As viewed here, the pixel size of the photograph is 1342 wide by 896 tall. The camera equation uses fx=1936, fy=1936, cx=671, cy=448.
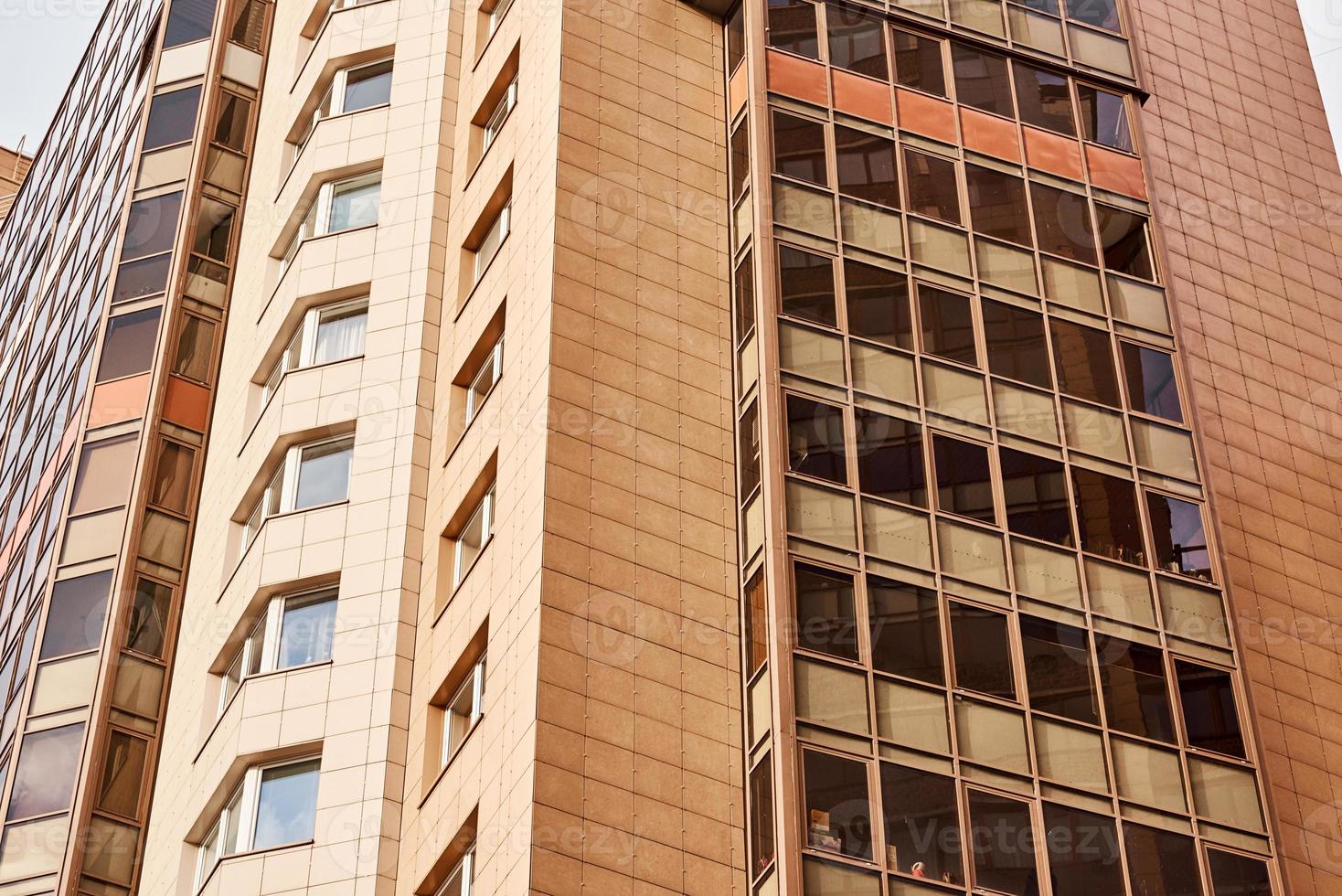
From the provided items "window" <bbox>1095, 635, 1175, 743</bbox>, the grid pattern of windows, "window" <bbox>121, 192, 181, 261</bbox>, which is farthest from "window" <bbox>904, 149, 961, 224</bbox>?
A: "window" <bbox>121, 192, 181, 261</bbox>

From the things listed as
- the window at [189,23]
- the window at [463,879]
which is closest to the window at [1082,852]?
the window at [463,879]

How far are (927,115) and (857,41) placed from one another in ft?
6.34

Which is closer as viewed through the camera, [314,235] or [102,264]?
[314,235]

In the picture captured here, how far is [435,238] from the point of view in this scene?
37562 millimetres

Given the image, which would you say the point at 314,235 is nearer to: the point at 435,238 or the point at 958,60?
the point at 435,238

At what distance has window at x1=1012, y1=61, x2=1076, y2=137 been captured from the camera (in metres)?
35.9

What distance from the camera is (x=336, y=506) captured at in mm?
34656

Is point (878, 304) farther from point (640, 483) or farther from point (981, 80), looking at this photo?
point (981, 80)

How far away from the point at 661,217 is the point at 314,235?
9.55m

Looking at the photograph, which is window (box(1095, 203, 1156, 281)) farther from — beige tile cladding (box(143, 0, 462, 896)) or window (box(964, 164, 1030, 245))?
beige tile cladding (box(143, 0, 462, 896))

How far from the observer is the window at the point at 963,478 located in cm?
3025

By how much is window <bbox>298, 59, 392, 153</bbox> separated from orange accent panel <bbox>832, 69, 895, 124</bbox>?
11.4 meters

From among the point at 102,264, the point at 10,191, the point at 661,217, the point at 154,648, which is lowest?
the point at 154,648

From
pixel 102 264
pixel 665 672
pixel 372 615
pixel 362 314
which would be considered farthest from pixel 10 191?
pixel 665 672
